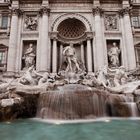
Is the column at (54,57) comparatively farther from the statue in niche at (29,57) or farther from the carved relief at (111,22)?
the carved relief at (111,22)

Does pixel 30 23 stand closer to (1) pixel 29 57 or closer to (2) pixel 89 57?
(1) pixel 29 57

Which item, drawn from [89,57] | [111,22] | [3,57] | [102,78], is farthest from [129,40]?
[3,57]

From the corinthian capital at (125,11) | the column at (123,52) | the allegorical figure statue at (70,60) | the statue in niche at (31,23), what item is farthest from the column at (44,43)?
the corinthian capital at (125,11)

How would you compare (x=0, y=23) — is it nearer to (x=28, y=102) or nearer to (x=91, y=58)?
(x=91, y=58)

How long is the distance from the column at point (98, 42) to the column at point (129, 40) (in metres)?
2.74

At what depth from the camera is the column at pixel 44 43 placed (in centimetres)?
→ 1858

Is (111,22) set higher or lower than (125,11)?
lower

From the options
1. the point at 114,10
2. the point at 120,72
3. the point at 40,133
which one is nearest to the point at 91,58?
the point at 120,72

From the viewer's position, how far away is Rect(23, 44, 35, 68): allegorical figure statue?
19230 millimetres

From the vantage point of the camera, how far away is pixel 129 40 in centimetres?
1962

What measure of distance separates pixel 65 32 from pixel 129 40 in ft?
24.5

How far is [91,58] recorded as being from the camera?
65.0ft

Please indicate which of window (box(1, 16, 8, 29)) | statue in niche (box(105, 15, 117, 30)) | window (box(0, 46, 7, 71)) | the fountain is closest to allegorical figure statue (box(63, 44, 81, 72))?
statue in niche (box(105, 15, 117, 30))

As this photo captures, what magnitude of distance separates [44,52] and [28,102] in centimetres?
899
